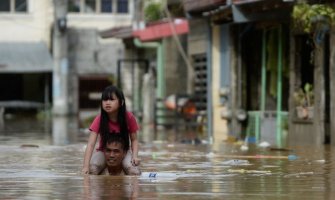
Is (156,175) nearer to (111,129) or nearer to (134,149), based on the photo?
(134,149)

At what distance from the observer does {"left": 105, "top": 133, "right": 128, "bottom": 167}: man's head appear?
1154 centimetres

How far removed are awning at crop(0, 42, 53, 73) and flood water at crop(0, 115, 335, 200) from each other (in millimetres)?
33215

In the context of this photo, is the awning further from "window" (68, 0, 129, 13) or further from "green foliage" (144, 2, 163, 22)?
"green foliage" (144, 2, 163, 22)

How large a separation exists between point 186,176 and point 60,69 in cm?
3938

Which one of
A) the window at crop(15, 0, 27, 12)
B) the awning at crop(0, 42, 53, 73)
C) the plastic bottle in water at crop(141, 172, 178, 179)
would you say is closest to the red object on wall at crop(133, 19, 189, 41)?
the awning at crop(0, 42, 53, 73)

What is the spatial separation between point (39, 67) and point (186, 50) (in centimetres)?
1830

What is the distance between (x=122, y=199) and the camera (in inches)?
347

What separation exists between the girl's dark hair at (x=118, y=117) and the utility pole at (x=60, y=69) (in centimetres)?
3844

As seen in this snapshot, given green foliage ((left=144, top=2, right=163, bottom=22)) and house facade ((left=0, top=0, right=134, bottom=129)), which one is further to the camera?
house facade ((left=0, top=0, right=134, bottom=129))

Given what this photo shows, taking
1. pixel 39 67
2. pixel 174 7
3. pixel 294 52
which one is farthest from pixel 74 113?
pixel 294 52

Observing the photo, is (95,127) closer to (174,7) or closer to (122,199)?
(122,199)

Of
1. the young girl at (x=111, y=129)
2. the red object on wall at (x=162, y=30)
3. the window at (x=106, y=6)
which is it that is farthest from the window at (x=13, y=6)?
the young girl at (x=111, y=129)

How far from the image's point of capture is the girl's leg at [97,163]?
1150 centimetres

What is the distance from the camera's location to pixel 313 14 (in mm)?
18375
